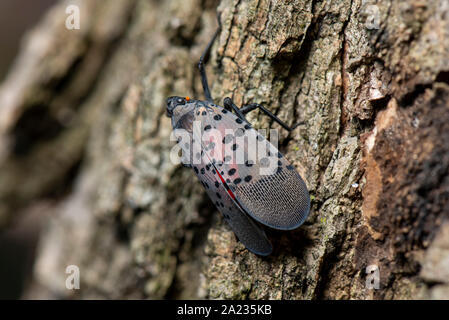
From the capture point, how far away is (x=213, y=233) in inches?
109

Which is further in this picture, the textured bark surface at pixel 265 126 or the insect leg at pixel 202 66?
the insect leg at pixel 202 66

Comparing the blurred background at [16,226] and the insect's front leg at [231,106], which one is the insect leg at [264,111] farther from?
the blurred background at [16,226]

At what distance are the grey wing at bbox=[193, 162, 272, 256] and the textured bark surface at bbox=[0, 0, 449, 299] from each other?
0.12 meters

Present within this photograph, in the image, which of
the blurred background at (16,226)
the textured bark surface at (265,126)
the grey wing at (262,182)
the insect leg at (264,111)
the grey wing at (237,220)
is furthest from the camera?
the blurred background at (16,226)

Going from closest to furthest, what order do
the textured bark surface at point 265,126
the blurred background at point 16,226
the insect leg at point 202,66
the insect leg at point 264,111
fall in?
the textured bark surface at point 265,126 < the insect leg at point 264,111 < the insect leg at point 202,66 < the blurred background at point 16,226

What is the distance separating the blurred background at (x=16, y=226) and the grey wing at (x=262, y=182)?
13.6 feet

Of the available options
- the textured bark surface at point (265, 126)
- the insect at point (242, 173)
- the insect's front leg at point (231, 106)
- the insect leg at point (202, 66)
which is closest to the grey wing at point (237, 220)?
the insect at point (242, 173)

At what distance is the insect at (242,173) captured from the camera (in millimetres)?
2240

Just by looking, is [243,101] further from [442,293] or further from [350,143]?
[442,293]

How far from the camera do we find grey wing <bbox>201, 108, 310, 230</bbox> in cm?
223

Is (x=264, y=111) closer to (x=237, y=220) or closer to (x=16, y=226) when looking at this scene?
(x=237, y=220)

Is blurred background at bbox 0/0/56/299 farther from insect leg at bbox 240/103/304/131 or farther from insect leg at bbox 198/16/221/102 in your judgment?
insect leg at bbox 240/103/304/131

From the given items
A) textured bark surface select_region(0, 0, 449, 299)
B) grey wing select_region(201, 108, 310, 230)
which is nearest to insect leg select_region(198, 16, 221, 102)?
textured bark surface select_region(0, 0, 449, 299)

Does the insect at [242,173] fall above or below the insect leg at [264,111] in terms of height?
below
